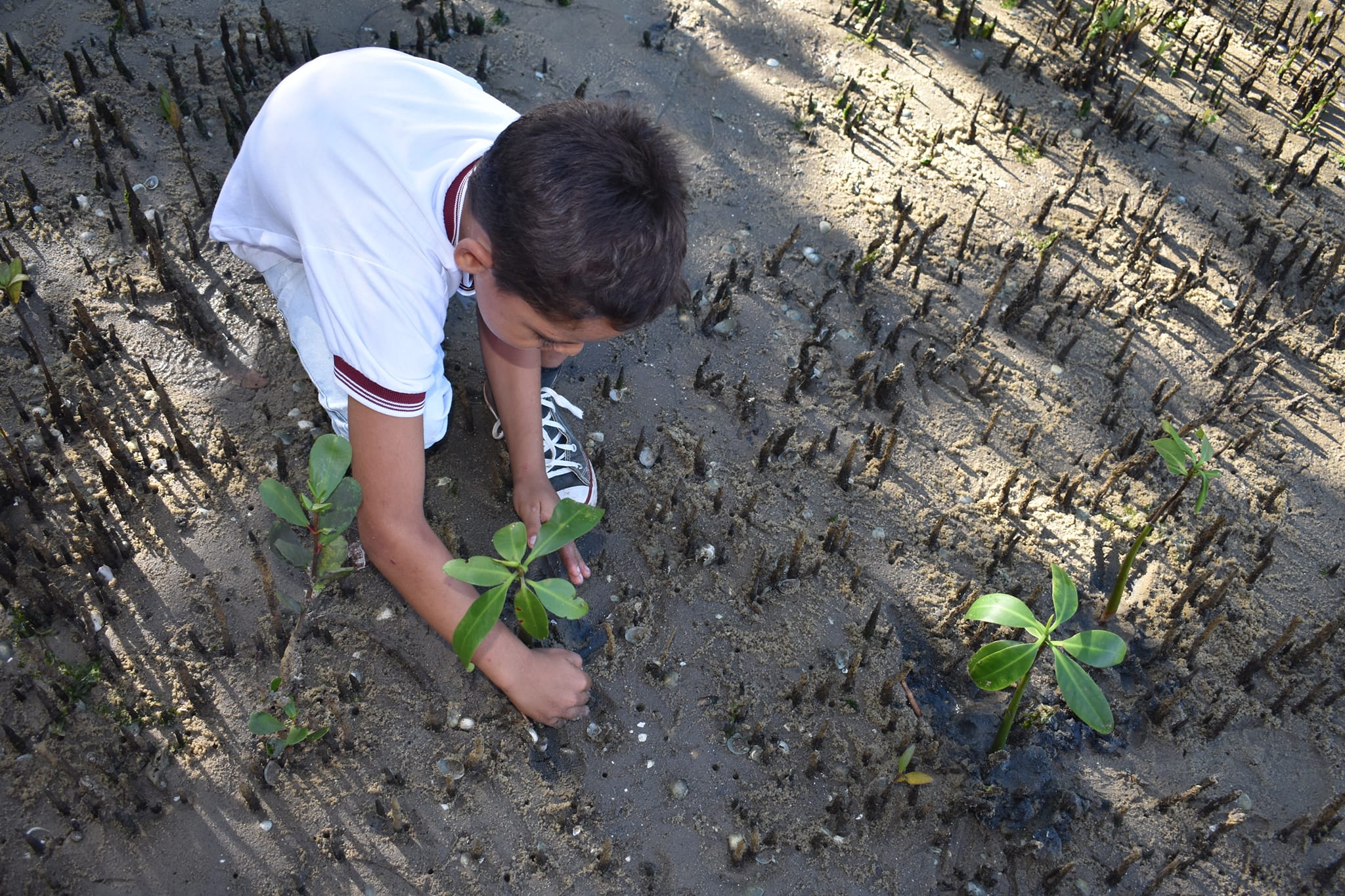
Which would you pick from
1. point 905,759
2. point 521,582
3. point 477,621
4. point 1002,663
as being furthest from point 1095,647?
point 477,621

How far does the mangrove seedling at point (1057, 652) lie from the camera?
2717 mm

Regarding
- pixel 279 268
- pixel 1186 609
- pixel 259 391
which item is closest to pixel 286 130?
pixel 279 268

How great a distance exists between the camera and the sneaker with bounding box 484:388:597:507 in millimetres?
3557

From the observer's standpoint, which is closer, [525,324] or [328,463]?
[328,463]

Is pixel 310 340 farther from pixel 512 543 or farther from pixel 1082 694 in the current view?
pixel 1082 694

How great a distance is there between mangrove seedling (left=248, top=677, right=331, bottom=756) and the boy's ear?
1.47 meters

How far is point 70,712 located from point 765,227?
3.64 meters

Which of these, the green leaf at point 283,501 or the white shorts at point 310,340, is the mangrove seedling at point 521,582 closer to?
the green leaf at point 283,501

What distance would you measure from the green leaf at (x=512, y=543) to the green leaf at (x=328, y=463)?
46 cm

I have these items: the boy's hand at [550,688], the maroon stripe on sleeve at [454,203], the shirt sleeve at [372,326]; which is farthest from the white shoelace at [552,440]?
the maroon stripe on sleeve at [454,203]

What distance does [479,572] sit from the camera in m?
2.61

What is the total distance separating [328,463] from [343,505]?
0.68 ft

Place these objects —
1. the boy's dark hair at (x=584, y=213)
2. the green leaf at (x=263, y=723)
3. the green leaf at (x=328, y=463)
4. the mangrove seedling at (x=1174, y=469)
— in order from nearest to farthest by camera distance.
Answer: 1. the boy's dark hair at (x=584, y=213)
2. the green leaf at (x=328, y=463)
3. the green leaf at (x=263, y=723)
4. the mangrove seedling at (x=1174, y=469)

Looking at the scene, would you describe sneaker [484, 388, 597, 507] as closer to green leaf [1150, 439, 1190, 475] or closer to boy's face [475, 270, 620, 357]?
boy's face [475, 270, 620, 357]
